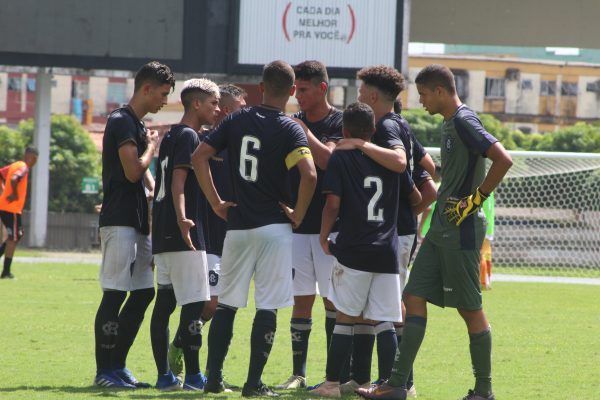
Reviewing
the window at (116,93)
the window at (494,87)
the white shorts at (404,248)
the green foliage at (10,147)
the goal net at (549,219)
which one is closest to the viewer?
the white shorts at (404,248)

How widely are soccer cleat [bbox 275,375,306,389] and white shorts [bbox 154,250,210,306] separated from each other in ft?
2.88

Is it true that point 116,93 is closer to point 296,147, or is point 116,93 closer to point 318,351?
point 318,351

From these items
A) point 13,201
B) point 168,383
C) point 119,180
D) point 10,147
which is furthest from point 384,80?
point 10,147

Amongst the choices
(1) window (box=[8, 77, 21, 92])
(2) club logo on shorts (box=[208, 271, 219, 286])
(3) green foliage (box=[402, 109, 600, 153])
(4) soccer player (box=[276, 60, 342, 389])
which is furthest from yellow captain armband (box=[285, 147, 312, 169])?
(1) window (box=[8, 77, 21, 92])

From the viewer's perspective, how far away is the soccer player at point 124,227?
26.6ft

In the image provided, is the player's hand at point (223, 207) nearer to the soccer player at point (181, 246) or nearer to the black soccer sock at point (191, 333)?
the soccer player at point (181, 246)

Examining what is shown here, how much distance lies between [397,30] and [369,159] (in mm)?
20432

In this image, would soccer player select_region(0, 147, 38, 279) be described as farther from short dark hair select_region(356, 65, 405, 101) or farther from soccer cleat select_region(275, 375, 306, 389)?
short dark hair select_region(356, 65, 405, 101)

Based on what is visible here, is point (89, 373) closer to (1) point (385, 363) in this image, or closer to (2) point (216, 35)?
(1) point (385, 363)

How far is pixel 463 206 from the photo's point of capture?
7.28 metres

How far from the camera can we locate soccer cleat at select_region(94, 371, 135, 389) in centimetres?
811

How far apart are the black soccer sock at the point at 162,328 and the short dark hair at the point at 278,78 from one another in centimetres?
161

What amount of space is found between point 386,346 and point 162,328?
5.08 feet

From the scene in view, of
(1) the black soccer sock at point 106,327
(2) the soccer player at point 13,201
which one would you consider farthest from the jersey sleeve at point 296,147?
(2) the soccer player at point 13,201
